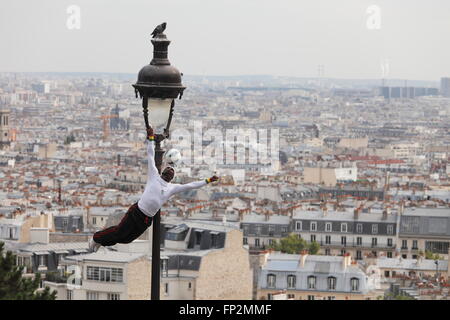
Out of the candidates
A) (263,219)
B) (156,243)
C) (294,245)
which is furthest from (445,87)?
(156,243)

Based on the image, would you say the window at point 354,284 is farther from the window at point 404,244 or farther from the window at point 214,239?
the window at point 404,244

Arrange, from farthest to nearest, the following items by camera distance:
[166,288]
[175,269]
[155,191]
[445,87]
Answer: [445,87] → [175,269] → [166,288] → [155,191]

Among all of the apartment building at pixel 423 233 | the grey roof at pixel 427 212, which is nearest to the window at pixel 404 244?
the apartment building at pixel 423 233

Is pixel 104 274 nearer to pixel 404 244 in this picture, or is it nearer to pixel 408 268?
pixel 408 268

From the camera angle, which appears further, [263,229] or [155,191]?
[263,229]

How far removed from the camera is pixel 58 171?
62062 mm

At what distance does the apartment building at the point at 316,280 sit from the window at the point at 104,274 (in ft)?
11.8

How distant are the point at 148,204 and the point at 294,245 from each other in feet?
79.7

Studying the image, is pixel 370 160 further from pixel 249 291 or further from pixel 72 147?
pixel 249 291

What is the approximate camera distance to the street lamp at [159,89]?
4660 mm

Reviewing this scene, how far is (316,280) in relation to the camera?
21.9m
